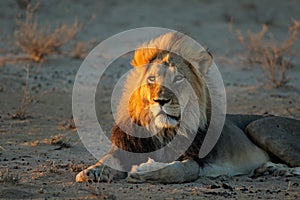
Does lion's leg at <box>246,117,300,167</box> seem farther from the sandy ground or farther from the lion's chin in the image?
Result: the lion's chin

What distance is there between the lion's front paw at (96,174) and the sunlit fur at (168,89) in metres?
0.39

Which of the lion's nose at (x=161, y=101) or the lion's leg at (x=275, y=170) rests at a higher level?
the lion's nose at (x=161, y=101)

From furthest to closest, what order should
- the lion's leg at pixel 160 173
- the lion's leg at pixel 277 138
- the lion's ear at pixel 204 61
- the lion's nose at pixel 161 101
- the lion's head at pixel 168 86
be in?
the lion's leg at pixel 277 138
the lion's ear at pixel 204 61
the lion's leg at pixel 160 173
the lion's head at pixel 168 86
the lion's nose at pixel 161 101

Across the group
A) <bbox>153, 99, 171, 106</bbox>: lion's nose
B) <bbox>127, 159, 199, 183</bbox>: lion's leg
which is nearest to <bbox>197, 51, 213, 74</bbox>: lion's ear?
<bbox>153, 99, 171, 106</bbox>: lion's nose

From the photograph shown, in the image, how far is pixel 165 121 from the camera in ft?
18.4

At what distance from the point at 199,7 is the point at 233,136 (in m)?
14.0

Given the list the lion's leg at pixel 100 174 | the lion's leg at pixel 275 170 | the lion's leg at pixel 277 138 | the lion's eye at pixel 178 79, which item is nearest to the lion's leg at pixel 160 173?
the lion's leg at pixel 100 174

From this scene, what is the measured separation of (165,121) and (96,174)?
0.72 m

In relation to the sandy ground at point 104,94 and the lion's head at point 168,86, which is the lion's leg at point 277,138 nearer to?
the sandy ground at point 104,94

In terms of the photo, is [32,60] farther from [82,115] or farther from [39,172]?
[39,172]

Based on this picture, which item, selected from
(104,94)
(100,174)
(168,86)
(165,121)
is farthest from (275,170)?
(104,94)

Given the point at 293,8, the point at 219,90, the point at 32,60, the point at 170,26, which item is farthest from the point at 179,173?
the point at 293,8

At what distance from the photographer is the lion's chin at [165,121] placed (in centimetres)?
557

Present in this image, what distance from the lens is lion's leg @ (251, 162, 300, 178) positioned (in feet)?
21.3
